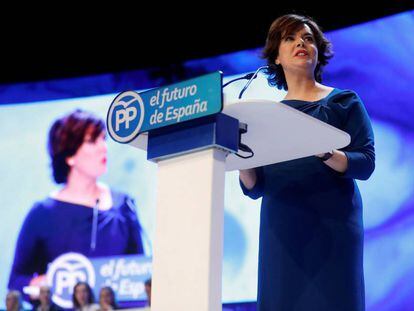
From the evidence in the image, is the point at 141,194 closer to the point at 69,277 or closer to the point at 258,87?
the point at 69,277

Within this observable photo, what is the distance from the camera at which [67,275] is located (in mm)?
5555

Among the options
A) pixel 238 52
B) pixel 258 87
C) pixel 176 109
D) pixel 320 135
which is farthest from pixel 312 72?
pixel 238 52

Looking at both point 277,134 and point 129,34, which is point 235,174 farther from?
point 277,134

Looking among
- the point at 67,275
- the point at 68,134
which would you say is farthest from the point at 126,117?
the point at 68,134

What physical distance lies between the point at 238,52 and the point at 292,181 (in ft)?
10.7

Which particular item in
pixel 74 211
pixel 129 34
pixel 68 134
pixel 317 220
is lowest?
pixel 317 220

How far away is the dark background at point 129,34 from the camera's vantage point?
518cm

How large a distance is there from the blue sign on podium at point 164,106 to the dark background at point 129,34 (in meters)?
3.30

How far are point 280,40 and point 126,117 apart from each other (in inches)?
27.3

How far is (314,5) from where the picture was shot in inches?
189

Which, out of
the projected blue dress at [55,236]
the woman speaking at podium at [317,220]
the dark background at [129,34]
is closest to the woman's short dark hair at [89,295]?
the projected blue dress at [55,236]

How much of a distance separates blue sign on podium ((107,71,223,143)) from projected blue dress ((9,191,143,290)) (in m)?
3.86

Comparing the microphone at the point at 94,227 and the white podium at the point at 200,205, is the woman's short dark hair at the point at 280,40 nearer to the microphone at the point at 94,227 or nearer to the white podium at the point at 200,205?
the white podium at the point at 200,205

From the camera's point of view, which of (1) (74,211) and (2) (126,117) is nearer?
(2) (126,117)
